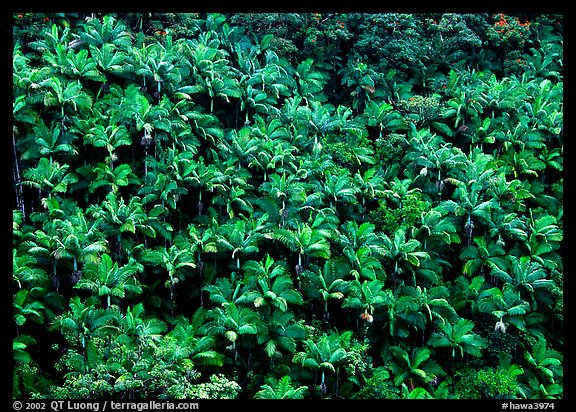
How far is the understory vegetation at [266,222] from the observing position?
12.8m

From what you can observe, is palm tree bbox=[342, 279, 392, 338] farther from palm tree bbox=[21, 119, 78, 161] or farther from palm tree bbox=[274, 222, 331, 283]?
palm tree bbox=[21, 119, 78, 161]

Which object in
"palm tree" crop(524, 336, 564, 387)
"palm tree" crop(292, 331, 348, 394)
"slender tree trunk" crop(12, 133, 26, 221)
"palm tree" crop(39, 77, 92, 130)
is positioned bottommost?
"palm tree" crop(524, 336, 564, 387)

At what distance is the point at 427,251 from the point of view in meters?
16.0

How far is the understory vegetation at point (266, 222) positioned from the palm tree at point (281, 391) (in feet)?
0.25

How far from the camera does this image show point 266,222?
15.4m

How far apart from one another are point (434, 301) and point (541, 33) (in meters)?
15.6

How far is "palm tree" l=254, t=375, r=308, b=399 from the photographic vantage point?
39.5 ft

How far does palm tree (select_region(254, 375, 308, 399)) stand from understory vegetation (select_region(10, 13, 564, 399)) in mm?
76

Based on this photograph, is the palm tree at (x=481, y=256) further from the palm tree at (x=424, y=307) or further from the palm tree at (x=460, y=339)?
Answer: the palm tree at (x=460, y=339)

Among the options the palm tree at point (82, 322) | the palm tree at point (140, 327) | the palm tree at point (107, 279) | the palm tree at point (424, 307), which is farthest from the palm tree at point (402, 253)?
the palm tree at point (82, 322)

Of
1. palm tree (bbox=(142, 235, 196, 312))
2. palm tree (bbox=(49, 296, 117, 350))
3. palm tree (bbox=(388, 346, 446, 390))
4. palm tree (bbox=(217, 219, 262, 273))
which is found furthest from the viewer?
palm tree (bbox=(217, 219, 262, 273))

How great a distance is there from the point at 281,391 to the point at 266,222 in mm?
4839

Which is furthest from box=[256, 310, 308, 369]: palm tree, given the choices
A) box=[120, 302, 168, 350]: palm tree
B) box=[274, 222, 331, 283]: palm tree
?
box=[120, 302, 168, 350]: palm tree
